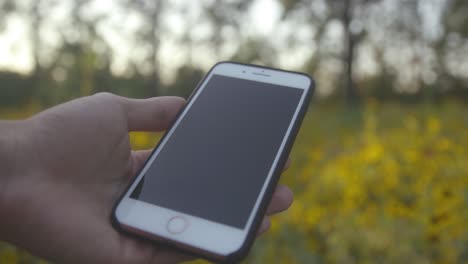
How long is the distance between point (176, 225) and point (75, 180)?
1.17 feet

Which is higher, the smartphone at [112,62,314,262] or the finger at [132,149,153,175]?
the smartphone at [112,62,314,262]

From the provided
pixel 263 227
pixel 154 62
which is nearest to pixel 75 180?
pixel 263 227

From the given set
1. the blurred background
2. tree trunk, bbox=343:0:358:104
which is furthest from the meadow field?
tree trunk, bbox=343:0:358:104

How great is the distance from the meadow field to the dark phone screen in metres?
1.10

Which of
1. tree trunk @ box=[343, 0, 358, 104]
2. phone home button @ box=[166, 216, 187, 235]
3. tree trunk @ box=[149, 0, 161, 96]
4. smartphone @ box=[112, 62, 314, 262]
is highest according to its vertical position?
→ smartphone @ box=[112, 62, 314, 262]

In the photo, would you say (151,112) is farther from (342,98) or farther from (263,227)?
(342,98)

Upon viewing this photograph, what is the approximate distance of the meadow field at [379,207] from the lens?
2443 millimetres

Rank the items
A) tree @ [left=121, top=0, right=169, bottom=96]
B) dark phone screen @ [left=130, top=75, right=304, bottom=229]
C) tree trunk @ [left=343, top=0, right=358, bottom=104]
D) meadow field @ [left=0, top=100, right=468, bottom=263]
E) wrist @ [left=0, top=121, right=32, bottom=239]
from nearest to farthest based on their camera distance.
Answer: wrist @ [left=0, top=121, right=32, bottom=239], dark phone screen @ [left=130, top=75, right=304, bottom=229], meadow field @ [left=0, top=100, right=468, bottom=263], tree @ [left=121, top=0, right=169, bottom=96], tree trunk @ [left=343, top=0, right=358, bottom=104]

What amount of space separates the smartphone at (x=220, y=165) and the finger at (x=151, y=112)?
42 mm

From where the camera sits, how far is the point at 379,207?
3.02 meters

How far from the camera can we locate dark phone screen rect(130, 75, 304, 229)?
55.4 inches

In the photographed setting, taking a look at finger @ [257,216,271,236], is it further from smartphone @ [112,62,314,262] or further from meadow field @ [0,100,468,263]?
meadow field @ [0,100,468,263]

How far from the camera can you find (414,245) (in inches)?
97.6

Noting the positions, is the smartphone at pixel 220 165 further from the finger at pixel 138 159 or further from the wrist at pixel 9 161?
the wrist at pixel 9 161
